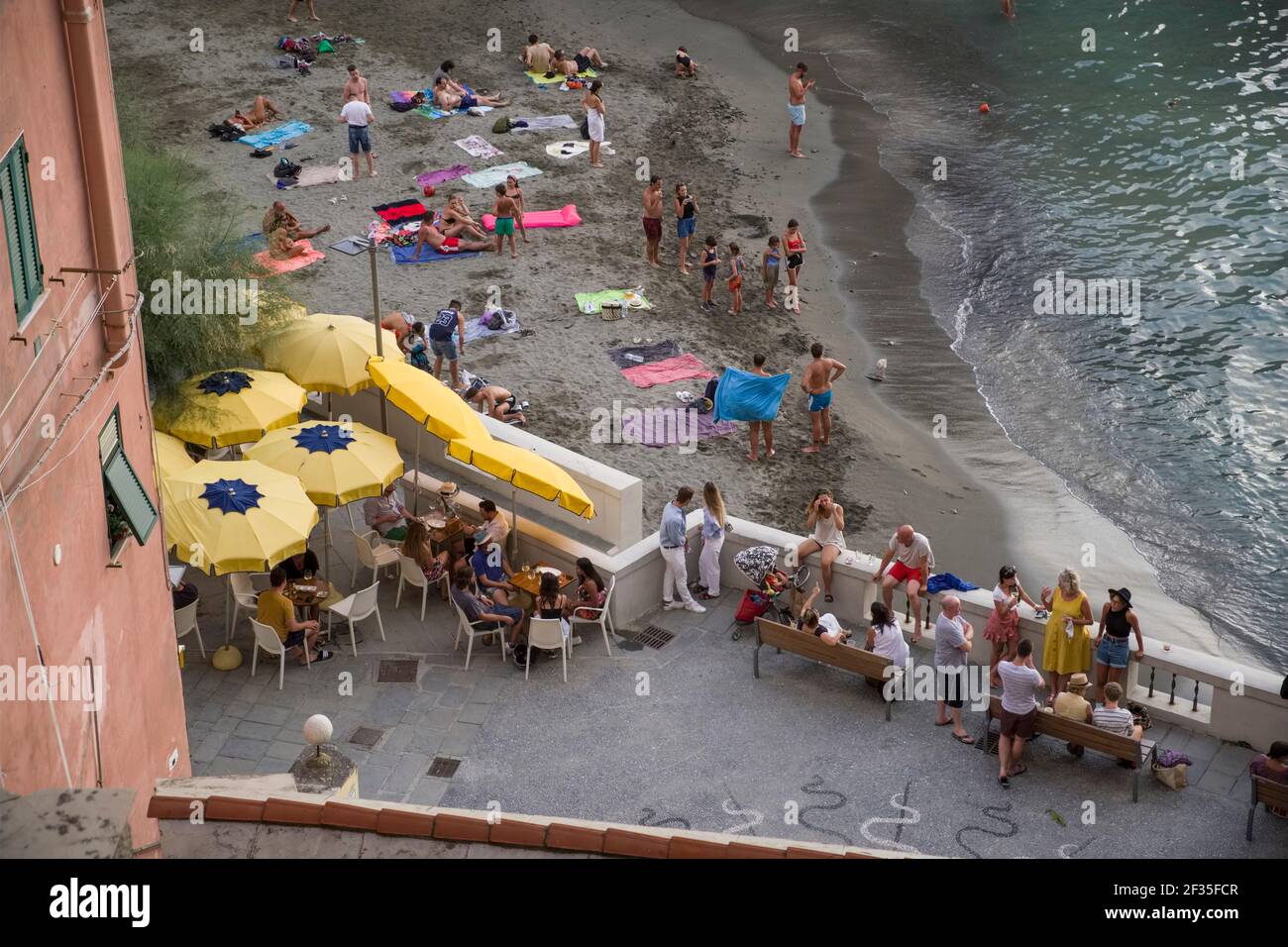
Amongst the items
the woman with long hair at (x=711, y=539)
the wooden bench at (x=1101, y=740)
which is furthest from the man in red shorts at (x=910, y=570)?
the wooden bench at (x=1101, y=740)

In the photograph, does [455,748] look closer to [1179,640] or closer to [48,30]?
[48,30]

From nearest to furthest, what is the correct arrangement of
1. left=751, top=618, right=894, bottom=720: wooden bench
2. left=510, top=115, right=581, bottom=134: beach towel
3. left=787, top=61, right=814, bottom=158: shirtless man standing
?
left=751, top=618, right=894, bottom=720: wooden bench → left=787, top=61, right=814, bottom=158: shirtless man standing → left=510, top=115, right=581, bottom=134: beach towel

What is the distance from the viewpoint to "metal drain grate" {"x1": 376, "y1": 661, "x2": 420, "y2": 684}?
17.5 m

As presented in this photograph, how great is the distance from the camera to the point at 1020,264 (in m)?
32.7

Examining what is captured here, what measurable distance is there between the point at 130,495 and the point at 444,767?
4.53m

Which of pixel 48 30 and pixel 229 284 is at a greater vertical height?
pixel 48 30

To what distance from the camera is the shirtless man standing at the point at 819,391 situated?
23.8 meters

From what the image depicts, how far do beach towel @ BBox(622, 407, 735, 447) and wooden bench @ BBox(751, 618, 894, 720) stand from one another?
22.7 ft

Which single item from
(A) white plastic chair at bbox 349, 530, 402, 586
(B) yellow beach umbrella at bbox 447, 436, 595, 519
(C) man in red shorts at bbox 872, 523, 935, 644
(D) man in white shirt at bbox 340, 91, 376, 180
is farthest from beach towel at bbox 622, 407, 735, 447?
(D) man in white shirt at bbox 340, 91, 376, 180

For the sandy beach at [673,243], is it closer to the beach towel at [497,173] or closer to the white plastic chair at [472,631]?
the beach towel at [497,173]

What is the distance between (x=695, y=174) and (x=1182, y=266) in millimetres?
10474

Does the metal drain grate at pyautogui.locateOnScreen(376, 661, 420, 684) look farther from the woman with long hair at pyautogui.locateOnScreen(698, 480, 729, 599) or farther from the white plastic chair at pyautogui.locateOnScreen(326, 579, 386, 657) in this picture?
the woman with long hair at pyautogui.locateOnScreen(698, 480, 729, 599)

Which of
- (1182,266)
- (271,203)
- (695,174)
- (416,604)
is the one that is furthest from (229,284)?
(1182,266)

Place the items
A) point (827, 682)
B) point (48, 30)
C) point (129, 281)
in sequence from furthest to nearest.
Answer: point (827, 682), point (129, 281), point (48, 30)
